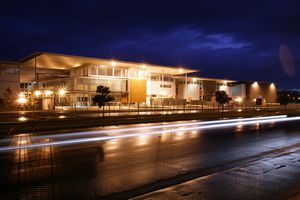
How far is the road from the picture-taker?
640 cm

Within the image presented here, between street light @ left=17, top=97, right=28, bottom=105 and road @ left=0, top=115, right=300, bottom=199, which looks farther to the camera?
street light @ left=17, top=97, right=28, bottom=105

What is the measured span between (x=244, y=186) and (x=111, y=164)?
4.11m

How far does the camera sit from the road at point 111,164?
6.40 m

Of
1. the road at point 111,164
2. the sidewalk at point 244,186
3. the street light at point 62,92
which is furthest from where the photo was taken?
the street light at point 62,92

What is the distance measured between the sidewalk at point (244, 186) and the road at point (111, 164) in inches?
28.3

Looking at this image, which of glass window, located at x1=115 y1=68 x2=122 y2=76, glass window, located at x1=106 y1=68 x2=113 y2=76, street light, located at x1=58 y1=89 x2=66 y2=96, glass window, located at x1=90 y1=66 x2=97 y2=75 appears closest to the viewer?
street light, located at x1=58 y1=89 x2=66 y2=96

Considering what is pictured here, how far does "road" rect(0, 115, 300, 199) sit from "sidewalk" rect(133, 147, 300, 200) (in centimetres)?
72

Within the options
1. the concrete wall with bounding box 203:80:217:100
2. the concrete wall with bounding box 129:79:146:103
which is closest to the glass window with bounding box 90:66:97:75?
the concrete wall with bounding box 129:79:146:103

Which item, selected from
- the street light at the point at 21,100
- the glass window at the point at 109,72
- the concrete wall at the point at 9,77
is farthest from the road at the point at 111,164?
the glass window at the point at 109,72

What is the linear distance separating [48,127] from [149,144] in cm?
973

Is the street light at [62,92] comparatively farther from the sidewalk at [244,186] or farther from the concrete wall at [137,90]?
the sidewalk at [244,186]

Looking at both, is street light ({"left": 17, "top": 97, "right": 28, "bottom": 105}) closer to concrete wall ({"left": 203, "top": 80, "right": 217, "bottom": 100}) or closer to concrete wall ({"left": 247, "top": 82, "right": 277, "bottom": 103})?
concrete wall ({"left": 203, "top": 80, "right": 217, "bottom": 100})

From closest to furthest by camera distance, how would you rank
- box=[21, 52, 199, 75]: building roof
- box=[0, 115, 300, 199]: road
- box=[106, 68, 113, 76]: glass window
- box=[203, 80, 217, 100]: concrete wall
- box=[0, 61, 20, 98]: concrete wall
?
box=[0, 115, 300, 199]: road
box=[21, 52, 199, 75]: building roof
box=[0, 61, 20, 98]: concrete wall
box=[106, 68, 113, 76]: glass window
box=[203, 80, 217, 100]: concrete wall

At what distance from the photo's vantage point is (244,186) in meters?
6.18
